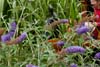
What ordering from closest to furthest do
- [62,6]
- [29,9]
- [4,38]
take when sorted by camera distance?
[4,38]
[29,9]
[62,6]

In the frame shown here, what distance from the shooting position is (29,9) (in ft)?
11.2

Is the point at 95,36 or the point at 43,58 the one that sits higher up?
the point at 43,58

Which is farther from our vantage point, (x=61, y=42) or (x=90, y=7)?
(x=90, y=7)

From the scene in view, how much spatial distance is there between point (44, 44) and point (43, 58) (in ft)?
0.26

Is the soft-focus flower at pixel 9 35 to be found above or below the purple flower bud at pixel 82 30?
below

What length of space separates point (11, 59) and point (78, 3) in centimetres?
187

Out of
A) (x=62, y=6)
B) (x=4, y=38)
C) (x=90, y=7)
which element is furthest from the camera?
(x=90, y=7)

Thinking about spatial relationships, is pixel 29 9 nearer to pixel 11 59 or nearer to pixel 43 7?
pixel 43 7

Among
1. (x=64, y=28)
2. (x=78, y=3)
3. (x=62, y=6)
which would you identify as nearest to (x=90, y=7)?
(x=78, y=3)

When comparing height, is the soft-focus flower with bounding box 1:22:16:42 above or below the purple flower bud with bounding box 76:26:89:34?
below

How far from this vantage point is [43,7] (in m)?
3.78

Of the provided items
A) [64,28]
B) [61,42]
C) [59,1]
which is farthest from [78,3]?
[61,42]

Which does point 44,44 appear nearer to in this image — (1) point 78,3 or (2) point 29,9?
(2) point 29,9

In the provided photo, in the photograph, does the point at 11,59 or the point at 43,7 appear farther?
the point at 43,7
